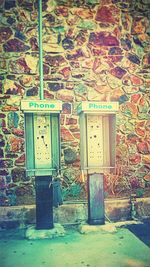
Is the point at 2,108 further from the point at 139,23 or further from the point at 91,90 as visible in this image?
the point at 139,23

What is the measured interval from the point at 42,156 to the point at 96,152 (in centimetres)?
90

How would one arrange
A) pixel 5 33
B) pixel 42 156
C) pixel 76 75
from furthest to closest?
pixel 76 75 → pixel 5 33 → pixel 42 156

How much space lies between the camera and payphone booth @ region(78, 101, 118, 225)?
15.8ft

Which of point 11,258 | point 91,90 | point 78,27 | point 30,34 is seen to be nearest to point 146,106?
Result: point 91,90

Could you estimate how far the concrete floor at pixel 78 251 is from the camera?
360 cm

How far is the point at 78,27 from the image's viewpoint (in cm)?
562

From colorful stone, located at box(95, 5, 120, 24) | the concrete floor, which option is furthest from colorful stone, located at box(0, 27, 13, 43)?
the concrete floor

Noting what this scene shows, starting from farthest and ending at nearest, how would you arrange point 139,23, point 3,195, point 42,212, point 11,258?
point 139,23
point 3,195
point 42,212
point 11,258

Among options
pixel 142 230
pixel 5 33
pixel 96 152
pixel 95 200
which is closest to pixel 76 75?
pixel 5 33

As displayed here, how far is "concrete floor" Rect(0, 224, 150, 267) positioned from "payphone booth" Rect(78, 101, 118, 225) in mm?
417

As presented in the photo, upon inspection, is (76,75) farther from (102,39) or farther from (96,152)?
(96,152)

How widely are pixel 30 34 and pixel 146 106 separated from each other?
2649mm

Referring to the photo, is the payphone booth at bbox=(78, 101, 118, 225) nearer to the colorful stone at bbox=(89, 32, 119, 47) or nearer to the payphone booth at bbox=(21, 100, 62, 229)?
the payphone booth at bbox=(21, 100, 62, 229)

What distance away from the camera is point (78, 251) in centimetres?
398
